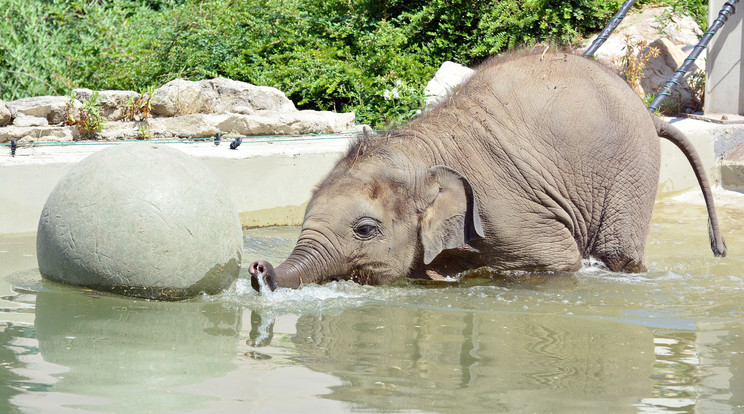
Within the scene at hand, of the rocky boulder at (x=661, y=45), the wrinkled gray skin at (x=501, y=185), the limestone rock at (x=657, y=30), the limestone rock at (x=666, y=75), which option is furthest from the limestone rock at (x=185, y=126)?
the limestone rock at (x=666, y=75)

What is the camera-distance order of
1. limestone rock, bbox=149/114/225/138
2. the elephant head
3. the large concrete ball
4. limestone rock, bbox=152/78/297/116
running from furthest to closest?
limestone rock, bbox=152/78/297/116
limestone rock, bbox=149/114/225/138
the elephant head
the large concrete ball

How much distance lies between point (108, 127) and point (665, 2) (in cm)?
929

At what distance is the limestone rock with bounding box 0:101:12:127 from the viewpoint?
10172mm

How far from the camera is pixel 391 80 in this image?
13219 millimetres

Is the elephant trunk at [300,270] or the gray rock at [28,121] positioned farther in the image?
the gray rock at [28,121]

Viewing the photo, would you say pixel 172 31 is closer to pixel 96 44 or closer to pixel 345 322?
pixel 96 44

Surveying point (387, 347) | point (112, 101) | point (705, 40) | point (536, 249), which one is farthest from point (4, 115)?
point (705, 40)

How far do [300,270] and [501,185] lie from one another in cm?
169

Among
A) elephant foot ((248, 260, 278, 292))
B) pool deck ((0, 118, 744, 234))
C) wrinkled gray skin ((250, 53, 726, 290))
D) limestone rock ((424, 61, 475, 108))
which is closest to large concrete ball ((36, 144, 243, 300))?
elephant foot ((248, 260, 278, 292))

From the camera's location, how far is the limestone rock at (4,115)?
1017 centimetres

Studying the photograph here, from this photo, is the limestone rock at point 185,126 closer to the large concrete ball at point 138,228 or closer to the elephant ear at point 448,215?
the large concrete ball at point 138,228

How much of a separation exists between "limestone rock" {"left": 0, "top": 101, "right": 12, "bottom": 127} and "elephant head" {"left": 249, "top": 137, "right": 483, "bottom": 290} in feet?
15.5

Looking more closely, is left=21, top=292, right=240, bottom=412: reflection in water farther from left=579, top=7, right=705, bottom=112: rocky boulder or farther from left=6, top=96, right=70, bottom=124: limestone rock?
left=579, top=7, right=705, bottom=112: rocky boulder

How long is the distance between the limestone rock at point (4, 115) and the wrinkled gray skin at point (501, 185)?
4758 millimetres
